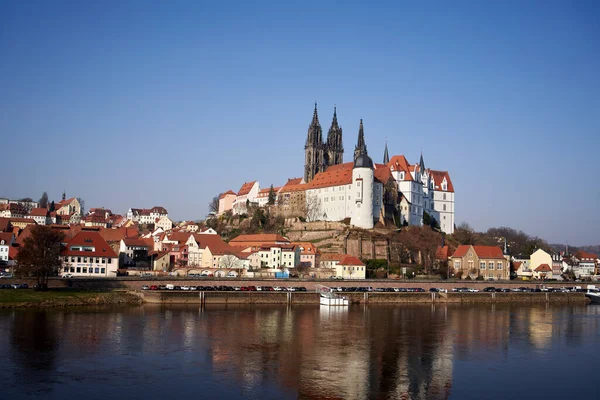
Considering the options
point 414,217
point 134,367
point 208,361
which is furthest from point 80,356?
point 414,217

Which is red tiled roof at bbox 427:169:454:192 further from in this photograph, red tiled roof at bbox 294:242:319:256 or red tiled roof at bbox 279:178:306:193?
red tiled roof at bbox 294:242:319:256

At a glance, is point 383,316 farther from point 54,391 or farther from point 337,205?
point 337,205

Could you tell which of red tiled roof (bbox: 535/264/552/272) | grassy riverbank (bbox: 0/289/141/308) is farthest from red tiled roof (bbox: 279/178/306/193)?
grassy riverbank (bbox: 0/289/141/308)

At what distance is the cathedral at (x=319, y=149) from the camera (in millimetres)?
114450

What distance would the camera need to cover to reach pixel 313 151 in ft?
378

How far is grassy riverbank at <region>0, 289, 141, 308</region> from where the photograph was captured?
154ft

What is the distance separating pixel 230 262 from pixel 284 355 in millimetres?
42418

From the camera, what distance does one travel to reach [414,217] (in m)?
98.4

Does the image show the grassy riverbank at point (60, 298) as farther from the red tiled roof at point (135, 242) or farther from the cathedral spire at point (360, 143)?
the cathedral spire at point (360, 143)

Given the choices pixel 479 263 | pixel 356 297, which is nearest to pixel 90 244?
pixel 356 297

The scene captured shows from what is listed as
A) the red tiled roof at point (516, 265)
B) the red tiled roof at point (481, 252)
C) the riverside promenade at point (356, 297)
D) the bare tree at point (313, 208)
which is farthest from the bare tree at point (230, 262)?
the red tiled roof at point (516, 265)

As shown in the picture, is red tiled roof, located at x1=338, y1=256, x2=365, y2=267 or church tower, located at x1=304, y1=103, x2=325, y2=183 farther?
church tower, located at x1=304, y1=103, x2=325, y2=183

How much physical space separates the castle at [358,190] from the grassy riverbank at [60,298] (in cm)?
4287

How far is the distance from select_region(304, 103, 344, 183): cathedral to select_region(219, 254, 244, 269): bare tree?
1525 inches
